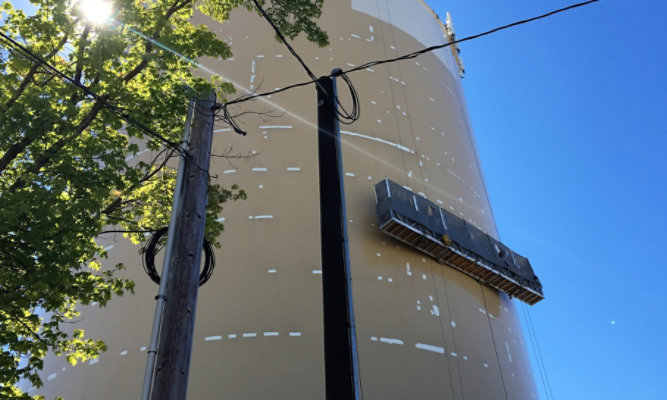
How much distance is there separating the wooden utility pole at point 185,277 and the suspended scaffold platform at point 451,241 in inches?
369

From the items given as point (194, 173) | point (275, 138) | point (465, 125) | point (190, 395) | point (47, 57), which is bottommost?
point (190, 395)

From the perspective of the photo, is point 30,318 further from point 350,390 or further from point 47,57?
point 350,390

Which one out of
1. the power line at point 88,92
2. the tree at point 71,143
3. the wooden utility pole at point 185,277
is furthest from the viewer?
the tree at point 71,143

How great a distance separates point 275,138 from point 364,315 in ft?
20.8

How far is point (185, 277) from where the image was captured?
4953 mm

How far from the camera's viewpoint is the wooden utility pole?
14.4 ft

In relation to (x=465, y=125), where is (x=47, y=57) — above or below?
below

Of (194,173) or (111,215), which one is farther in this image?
(111,215)

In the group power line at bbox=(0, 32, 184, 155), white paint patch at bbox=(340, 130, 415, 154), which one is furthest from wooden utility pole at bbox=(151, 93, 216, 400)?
white paint patch at bbox=(340, 130, 415, 154)

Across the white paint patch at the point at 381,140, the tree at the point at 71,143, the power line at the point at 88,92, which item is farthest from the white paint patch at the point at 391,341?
the power line at the point at 88,92

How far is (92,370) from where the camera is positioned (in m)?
12.8

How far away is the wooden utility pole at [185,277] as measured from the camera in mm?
4398

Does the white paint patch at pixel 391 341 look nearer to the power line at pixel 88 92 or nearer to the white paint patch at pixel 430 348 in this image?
the white paint patch at pixel 430 348

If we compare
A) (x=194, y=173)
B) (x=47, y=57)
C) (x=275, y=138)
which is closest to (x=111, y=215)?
(x=47, y=57)
